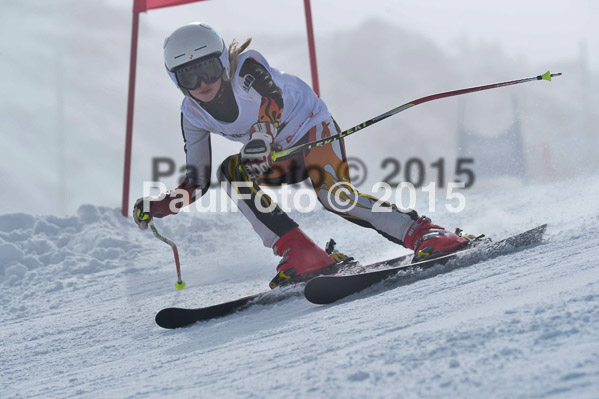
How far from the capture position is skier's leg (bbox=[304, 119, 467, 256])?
9.87 feet

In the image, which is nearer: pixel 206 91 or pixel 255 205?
pixel 206 91

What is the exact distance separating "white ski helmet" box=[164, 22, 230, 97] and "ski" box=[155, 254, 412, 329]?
3.45 feet

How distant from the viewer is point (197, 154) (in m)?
3.51

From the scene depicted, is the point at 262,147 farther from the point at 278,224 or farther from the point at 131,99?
the point at 131,99

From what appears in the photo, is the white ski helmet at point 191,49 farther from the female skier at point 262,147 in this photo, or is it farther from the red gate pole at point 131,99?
the red gate pole at point 131,99

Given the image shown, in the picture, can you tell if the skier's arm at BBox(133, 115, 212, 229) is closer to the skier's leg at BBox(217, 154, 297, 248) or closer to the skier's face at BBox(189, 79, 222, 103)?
the skier's leg at BBox(217, 154, 297, 248)

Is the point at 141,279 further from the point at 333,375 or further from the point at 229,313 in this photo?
the point at 333,375

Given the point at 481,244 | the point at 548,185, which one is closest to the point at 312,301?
the point at 481,244

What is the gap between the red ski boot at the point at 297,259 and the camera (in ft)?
10.2

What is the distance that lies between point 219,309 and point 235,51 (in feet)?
4.20

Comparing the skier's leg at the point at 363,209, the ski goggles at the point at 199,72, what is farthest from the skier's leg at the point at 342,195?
the ski goggles at the point at 199,72

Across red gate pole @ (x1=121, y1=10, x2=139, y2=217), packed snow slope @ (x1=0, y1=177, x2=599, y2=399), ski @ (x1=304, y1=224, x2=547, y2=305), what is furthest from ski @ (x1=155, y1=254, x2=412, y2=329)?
red gate pole @ (x1=121, y1=10, x2=139, y2=217)

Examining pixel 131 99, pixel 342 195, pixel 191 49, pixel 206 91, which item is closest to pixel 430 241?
pixel 342 195

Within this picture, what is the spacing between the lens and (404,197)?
→ 7668 millimetres
